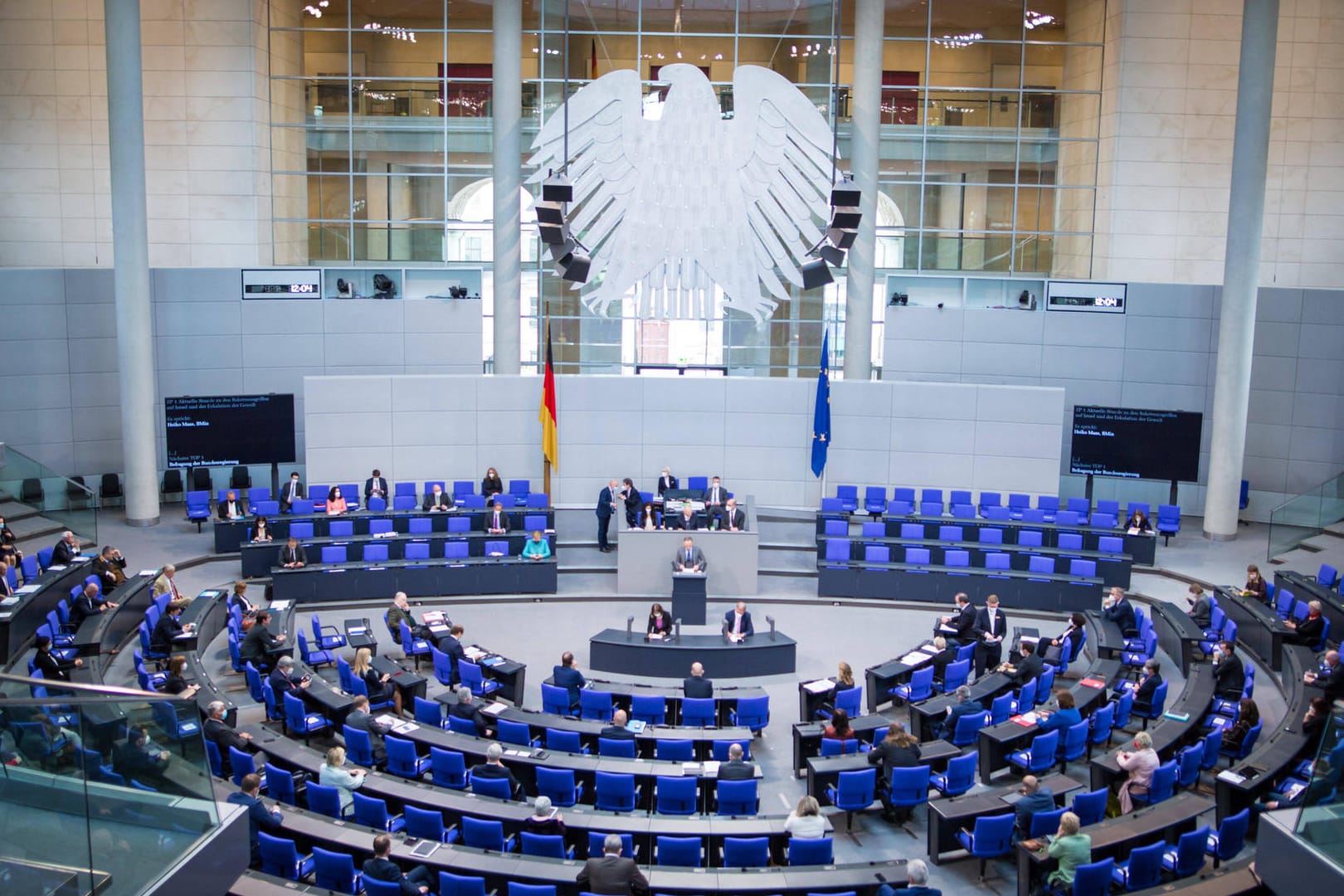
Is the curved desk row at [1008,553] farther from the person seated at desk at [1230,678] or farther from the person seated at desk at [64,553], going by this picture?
the person seated at desk at [64,553]

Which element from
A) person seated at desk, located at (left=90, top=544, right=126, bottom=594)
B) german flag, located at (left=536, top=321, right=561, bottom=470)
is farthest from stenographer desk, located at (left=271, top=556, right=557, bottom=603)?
german flag, located at (left=536, top=321, right=561, bottom=470)

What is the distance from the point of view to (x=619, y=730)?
11.3 m

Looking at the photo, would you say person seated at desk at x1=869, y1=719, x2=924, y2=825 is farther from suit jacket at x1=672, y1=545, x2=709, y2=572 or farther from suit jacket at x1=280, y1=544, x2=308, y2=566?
suit jacket at x1=280, y1=544, x2=308, y2=566

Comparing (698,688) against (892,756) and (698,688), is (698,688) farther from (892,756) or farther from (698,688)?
(892,756)

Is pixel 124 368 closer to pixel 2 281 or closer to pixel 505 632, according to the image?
pixel 2 281

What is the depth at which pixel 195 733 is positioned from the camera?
703 centimetres

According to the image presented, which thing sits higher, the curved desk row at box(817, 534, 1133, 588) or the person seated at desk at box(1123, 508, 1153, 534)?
the person seated at desk at box(1123, 508, 1153, 534)

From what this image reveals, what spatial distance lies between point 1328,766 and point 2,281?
22.8 metres

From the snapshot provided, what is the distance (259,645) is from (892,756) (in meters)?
7.61

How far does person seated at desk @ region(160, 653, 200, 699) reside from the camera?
1167cm

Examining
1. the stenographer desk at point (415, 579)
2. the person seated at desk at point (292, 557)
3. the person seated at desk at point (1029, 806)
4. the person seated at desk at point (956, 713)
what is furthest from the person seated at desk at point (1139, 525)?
the person seated at desk at point (292, 557)

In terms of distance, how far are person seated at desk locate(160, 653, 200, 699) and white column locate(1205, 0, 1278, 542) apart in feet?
59.3

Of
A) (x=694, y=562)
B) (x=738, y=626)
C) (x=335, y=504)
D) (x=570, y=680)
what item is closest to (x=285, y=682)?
(x=570, y=680)

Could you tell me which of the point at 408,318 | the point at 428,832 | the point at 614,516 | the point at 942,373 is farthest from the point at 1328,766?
the point at 408,318
